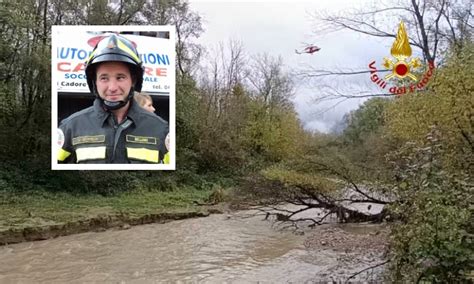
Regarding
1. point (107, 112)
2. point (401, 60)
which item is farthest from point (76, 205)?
point (401, 60)

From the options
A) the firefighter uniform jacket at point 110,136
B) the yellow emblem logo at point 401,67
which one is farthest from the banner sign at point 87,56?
the yellow emblem logo at point 401,67

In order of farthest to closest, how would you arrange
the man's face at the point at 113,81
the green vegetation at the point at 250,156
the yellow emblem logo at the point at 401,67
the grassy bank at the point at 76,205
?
1. the grassy bank at the point at 76,205
2. the man's face at the point at 113,81
3. the yellow emblem logo at the point at 401,67
4. the green vegetation at the point at 250,156

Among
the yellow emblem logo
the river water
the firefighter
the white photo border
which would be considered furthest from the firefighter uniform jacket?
the yellow emblem logo

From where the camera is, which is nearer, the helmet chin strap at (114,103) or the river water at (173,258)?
the river water at (173,258)

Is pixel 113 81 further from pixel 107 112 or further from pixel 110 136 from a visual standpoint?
pixel 110 136

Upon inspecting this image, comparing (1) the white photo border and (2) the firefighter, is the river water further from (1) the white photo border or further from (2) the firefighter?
(2) the firefighter

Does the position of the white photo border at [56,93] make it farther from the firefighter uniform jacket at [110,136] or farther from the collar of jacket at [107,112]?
the collar of jacket at [107,112]

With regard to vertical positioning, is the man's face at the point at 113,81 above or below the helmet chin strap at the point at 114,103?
above
